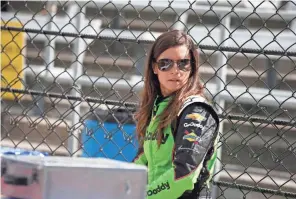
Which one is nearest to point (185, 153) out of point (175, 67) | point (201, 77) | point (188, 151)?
point (188, 151)

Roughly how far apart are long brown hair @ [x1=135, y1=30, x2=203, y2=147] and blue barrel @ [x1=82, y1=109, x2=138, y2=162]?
2.80 ft

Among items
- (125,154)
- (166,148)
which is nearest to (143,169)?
(166,148)

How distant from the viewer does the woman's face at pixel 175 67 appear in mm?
3445

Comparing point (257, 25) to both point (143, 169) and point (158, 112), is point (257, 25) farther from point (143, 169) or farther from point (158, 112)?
point (143, 169)

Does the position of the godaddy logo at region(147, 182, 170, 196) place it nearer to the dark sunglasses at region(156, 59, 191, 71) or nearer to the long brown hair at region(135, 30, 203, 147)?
the long brown hair at region(135, 30, 203, 147)

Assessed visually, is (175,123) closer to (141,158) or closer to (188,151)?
(188,151)

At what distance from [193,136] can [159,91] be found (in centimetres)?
47

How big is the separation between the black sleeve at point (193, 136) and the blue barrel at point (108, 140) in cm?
120

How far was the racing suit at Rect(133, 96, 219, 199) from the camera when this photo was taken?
3.22 meters

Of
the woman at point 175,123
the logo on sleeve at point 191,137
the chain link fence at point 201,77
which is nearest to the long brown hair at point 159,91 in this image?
the woman at point 175,123

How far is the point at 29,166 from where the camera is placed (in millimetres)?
1706

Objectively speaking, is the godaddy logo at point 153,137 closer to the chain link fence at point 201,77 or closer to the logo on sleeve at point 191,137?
the logo on sleeve at point 191,137

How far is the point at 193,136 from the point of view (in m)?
3.25

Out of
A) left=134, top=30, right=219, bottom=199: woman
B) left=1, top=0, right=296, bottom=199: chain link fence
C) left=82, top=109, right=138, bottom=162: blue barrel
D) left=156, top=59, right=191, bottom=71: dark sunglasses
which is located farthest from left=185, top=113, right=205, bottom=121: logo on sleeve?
left=82, top=109, right=138, bottom=162: blue barrel
